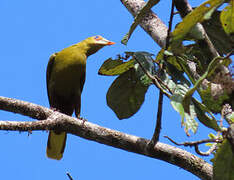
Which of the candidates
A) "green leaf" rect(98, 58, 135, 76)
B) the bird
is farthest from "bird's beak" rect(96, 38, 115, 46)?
"green leaf" rect(98, 58, 135, 76)

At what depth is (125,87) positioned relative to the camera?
3.13m

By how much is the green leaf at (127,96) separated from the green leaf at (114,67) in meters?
0.05

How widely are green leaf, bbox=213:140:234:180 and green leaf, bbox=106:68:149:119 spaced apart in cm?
112

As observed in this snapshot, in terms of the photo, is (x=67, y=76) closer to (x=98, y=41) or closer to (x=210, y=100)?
(x=98, y=41)

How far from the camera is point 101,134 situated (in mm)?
2988

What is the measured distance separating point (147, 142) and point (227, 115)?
0.72 metres

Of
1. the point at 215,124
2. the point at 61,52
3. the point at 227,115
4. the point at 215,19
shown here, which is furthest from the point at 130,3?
the point at 61,52

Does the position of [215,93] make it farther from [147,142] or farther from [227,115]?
[147,142]

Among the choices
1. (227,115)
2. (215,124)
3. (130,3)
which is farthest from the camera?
(130,3)

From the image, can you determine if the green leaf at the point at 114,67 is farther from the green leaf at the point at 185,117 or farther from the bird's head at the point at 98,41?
the bird's head at the point at 98,41

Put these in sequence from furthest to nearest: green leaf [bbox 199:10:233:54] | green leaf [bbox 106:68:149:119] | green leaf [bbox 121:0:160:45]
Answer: green leaf [bbox 106:68:149:119] < green leaf [bbox 199:10:233:54] < green leaf [bbox 121:0:160:45]

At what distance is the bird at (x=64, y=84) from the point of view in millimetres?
5160

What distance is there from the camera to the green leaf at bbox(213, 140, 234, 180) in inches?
80.5

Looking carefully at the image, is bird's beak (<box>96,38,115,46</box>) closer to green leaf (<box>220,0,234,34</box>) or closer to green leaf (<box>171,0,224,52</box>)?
green leaf (<box>220,0,234,34</box>)
